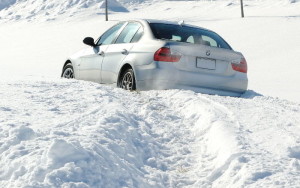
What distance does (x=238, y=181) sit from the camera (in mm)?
3939

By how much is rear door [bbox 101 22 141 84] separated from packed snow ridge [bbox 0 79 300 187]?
1162 mm

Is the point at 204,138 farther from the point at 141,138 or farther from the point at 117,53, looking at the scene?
the point at 117,53

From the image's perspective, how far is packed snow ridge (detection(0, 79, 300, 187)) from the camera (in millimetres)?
3869

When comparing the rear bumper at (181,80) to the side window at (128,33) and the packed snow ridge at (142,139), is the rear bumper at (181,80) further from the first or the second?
the side window at (128,33)

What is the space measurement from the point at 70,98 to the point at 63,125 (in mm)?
1453

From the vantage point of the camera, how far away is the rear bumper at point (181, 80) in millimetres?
7211

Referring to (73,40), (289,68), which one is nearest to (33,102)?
(289,68)

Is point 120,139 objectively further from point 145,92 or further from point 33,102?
point 145,92

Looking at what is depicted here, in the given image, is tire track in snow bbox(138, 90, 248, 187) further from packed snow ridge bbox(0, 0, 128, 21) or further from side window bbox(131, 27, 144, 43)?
packed snow ridge bbox(0, 0, 128, 21)

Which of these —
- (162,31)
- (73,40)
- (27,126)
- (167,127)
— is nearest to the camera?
(27,126)

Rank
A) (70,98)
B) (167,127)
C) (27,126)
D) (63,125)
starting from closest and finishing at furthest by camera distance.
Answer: (27,126) → (63,125) → (167,127) → (70,98)

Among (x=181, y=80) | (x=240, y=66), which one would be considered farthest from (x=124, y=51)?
(x=240, y=66)

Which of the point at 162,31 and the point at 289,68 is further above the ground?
the point at 162,31

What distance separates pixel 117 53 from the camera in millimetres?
8203
